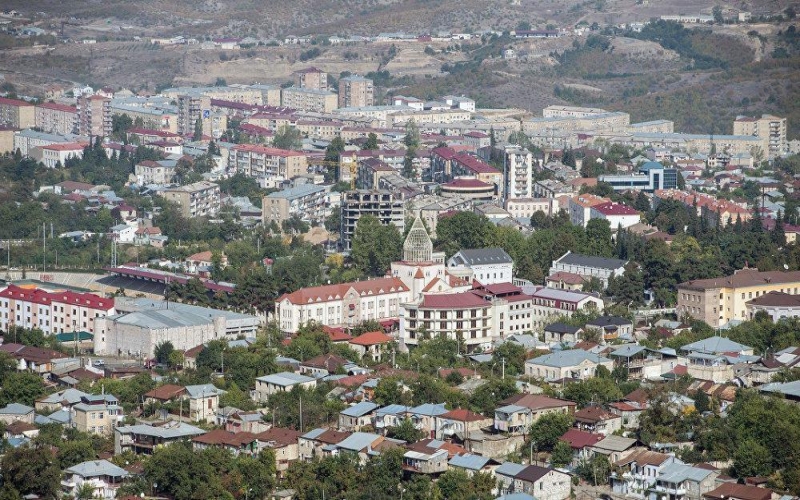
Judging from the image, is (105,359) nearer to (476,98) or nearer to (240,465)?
(240,465)

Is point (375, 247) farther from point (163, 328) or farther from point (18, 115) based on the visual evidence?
point (18, 115)

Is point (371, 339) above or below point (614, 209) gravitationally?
below

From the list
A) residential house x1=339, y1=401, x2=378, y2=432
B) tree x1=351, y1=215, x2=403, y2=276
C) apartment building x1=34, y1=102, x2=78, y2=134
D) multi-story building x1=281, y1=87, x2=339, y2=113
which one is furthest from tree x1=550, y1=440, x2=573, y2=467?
multi-story building x1=281, y1=87, x2=339, y2=113

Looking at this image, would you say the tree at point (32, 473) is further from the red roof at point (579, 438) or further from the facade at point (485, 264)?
the facade at point (485, 264)

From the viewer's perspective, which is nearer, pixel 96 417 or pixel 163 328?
pixel 96 417

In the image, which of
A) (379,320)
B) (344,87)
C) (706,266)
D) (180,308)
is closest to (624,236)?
(706,266)

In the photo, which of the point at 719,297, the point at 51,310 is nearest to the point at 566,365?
the point at 719,297

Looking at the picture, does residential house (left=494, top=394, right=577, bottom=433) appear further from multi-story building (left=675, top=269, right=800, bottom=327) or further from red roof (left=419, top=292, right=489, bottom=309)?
multi-story building (left=675, top=269, right=800, bottom=327)
